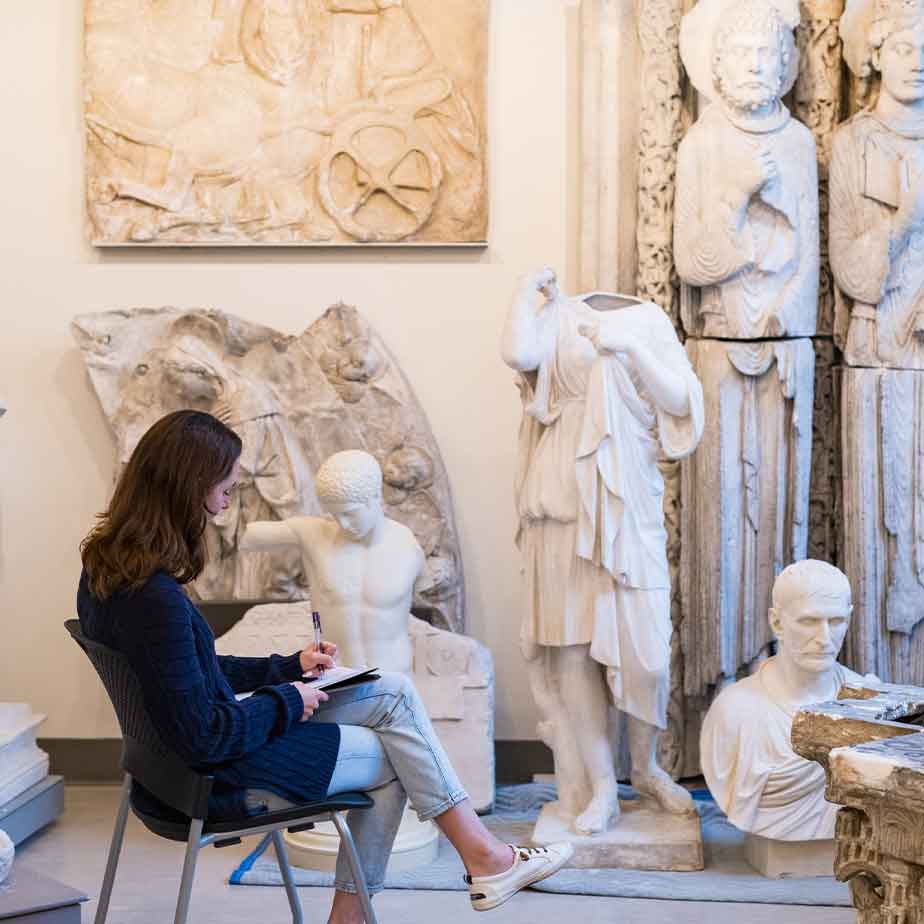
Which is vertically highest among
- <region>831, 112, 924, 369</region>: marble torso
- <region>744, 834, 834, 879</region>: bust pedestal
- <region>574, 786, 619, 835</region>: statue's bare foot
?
<region>831, 112, 924, 369</region>: marble torso

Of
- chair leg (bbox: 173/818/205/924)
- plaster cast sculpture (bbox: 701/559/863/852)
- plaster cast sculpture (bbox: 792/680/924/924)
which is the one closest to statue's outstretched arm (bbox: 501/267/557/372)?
plaster cast sculpture (bbox: 701/559/863/852)

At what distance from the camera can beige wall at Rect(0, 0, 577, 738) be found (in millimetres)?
5699

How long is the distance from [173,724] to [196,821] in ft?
0.71

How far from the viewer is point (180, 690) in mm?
3205

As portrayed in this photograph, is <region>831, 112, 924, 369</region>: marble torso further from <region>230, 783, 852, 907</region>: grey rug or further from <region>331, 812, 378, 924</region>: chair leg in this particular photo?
<region>331, 812, 378, 924</region>: chair leg

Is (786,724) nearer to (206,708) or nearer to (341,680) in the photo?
(341,680)

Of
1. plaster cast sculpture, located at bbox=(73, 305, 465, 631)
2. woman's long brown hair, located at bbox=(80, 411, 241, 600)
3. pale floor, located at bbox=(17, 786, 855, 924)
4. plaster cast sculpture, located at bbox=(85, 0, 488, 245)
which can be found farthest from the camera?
plaster cast sculpture, located at bbox=(85, 0, 488, 245)

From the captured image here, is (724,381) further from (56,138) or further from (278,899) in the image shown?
(56,138)

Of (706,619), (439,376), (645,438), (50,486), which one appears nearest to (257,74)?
(439,376)

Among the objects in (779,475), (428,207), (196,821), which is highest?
(428,207)

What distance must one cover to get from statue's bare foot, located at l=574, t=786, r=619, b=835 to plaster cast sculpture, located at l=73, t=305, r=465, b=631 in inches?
40.6

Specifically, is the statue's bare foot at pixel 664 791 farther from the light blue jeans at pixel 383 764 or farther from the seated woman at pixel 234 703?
the light blue jeans at pixel 383 764

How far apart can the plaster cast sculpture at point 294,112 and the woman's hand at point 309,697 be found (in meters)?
2.59

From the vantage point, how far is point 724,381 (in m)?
5.32
